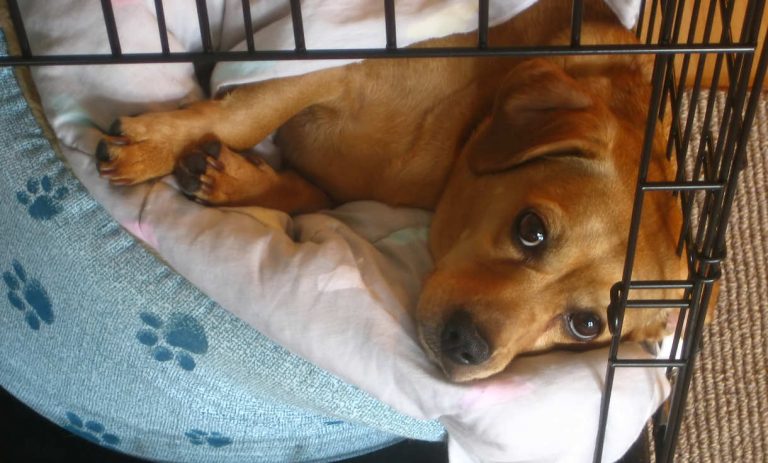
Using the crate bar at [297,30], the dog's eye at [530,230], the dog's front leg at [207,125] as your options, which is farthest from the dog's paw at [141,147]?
the dog's eye at [530,230]

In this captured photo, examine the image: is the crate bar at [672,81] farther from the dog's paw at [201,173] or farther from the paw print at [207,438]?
the paw print at [207,438]

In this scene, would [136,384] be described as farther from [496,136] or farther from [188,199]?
[496,136]

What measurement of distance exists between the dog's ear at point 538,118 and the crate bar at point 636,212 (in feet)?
0.67

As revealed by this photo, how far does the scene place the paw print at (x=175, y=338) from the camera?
136 cm

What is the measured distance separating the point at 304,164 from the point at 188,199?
0.32 meters

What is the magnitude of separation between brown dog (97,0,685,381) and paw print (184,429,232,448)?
433mm

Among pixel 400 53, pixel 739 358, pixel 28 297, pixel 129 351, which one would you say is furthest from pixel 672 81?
pixel 28 297

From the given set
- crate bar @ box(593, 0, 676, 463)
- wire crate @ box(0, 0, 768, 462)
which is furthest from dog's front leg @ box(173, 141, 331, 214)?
crate bar @ box(593, 0, 676, 463)

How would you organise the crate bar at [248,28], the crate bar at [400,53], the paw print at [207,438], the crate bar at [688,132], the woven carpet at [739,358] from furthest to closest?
the woven carpet at [739,358] → the paw print at [207,438] → the crate bar at [688,132] → the crate bar at [248,28] → the crate bar at [400,53]

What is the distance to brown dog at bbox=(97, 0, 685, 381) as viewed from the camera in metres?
1.34

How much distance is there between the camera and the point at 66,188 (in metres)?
1.36

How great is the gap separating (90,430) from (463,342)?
819mm

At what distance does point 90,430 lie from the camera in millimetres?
1694

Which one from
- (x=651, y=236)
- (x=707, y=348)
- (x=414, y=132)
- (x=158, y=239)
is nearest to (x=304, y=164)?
(x=414, y=132)
